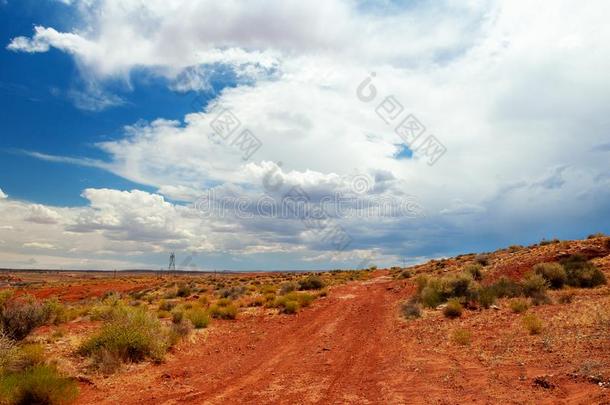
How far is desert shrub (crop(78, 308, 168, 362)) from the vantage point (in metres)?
13.1

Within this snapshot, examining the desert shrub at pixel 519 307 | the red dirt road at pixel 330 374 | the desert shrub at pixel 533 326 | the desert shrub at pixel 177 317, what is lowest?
the red dirt road at pixel 330 374

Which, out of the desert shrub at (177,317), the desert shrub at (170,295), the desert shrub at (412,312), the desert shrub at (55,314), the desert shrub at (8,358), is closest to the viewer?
the desert shrub at (8,358)

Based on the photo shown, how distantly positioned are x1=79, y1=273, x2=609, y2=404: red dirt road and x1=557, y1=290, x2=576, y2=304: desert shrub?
5.64m

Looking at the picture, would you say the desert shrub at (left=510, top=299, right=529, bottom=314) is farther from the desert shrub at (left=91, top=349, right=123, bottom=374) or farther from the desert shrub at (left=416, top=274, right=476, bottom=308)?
the desert shrub at (left=91, top=349, right=123, bottom=374)

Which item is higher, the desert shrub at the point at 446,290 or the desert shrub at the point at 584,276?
the desert shrub at the point at 584,276

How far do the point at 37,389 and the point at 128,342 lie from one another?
4.08 meters

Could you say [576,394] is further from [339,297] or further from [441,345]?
[339,297]

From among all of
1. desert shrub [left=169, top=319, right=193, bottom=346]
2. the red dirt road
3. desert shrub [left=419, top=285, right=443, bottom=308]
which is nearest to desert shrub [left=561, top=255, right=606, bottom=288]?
desert shrub [left=419, top=285, right=443, bottom=308]

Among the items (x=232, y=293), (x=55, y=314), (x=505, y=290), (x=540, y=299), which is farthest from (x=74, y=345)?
(x=505, y=290)

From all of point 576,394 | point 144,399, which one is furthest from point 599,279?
point 144,399

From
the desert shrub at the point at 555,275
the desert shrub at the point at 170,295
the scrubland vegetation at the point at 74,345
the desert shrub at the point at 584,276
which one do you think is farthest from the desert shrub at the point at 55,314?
the desert shrub at the point at 584,276

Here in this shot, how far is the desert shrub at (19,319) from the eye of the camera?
1592 centimetres

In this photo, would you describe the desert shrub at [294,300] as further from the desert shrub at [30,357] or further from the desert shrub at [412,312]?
the desert shrub at [30,357]

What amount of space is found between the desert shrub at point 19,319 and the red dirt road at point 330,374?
19.6 feet
